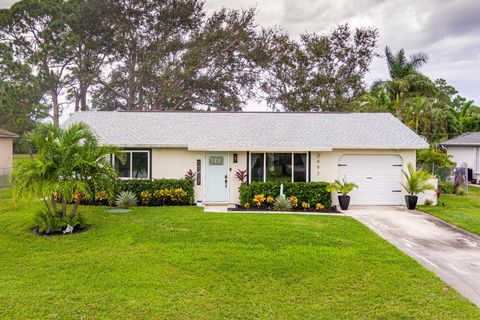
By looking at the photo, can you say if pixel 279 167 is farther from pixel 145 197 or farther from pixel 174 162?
pixel 145 197

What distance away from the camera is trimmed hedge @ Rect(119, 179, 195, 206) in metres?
13.6

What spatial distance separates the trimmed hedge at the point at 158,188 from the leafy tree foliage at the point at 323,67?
18.6 metres

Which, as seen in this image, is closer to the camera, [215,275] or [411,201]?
[215,275]

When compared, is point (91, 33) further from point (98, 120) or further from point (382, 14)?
point (382, 14)

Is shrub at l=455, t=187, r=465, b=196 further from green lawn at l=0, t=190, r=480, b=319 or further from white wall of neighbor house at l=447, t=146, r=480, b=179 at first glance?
green lawn at l=0, t=190, r=480, b=319

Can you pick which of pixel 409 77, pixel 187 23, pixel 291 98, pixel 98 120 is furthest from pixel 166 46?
pixel 409 77

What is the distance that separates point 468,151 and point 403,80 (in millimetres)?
7235

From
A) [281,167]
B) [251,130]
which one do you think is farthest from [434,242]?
[251,130]

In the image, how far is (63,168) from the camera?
29.7 feet

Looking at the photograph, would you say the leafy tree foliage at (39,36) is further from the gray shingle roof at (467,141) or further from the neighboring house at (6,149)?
the gray shingle roof at (467,141)

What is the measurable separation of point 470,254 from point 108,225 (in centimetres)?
947

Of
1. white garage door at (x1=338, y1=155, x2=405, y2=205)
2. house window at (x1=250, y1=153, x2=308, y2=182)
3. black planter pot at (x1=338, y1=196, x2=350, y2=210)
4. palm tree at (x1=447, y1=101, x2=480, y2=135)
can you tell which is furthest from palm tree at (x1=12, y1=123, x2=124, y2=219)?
palm tree at (x1=447, y1=101, x2=480, y2=135)

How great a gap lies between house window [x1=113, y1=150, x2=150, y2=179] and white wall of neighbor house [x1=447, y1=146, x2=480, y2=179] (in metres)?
20.2

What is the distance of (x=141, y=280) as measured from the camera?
6176mm
